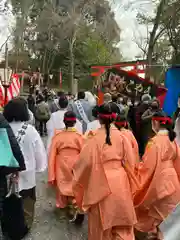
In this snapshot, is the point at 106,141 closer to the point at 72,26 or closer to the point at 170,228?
the point at 170,228

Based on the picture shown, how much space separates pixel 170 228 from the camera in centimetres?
111

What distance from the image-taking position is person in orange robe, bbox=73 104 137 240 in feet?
10.4

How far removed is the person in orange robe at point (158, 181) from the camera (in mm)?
3527

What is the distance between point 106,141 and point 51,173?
4.81 feet

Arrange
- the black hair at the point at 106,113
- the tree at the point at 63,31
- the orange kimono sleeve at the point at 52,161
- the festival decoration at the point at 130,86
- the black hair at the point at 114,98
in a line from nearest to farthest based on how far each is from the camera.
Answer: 1. the black hair at the point at 106,113
2. the orange kimono sleeve at the point at 52,161
3. the black hair at the point at 114,98
4. the festival decoration at the point at 130,86
5. the tree at the point at 63,31

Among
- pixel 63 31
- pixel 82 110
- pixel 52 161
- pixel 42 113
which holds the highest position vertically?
pixel 63 31

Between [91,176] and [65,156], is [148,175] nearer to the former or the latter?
[91,176]

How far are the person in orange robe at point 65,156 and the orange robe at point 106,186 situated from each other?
3.33 feet

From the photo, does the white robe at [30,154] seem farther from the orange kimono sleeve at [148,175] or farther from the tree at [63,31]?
the tree at [63,31]

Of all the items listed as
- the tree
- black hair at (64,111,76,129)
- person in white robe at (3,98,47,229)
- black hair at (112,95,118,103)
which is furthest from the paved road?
the tree

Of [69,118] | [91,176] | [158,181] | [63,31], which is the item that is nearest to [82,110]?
[69,118]

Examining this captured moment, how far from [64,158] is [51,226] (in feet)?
2.98

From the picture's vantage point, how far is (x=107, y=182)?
3168 millimetres

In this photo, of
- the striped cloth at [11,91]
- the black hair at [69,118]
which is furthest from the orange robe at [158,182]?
the striped cloth at [11,91]
